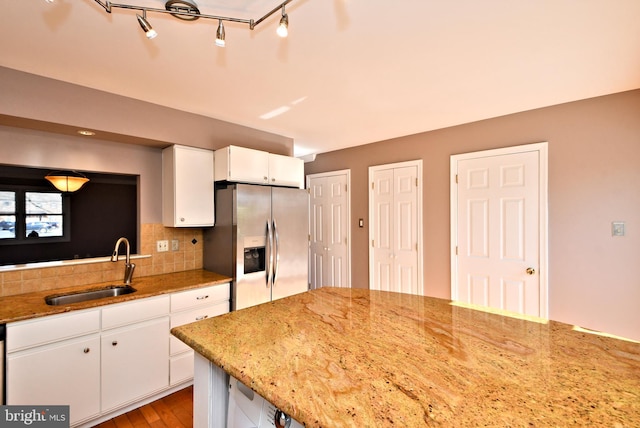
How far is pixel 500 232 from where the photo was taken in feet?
9.56

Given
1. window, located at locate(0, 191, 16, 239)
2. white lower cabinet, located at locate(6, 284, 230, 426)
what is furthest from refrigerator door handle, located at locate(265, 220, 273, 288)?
window, located at locate(0, 191, 16, 239)

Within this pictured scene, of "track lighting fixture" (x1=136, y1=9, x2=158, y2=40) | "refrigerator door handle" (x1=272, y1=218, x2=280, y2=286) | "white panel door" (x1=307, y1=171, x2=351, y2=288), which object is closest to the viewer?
"track lighting fixture" (x1=136, y1=9, x2=158, y2=40)

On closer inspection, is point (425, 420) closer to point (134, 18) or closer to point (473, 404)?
point (473, 404)

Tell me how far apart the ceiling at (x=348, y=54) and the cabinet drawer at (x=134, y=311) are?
163 centimetres

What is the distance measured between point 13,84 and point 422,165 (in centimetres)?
357

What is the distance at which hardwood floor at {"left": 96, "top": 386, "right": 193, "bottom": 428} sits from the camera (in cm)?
205

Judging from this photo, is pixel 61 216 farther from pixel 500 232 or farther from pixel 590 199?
pixel 590 199

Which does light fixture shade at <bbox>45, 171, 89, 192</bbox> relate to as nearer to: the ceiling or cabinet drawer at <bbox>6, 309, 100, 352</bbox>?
the ceiling

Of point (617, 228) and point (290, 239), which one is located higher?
point (617, 228)

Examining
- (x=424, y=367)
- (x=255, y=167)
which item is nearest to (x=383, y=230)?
(x=255, y=167)

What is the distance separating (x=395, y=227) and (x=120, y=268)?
116 inches

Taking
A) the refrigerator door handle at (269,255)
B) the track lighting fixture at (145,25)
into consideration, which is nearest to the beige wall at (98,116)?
the refrigerator door handle at (269,255)

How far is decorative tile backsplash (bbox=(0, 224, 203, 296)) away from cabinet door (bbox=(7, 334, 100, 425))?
0.69 meters

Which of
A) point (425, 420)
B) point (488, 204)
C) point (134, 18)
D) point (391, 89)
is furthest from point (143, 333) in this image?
point (488, 204)
